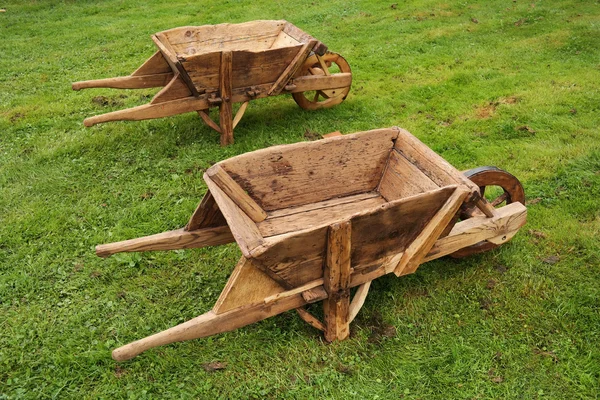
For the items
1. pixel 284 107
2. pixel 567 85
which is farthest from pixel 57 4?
pixel 567 85

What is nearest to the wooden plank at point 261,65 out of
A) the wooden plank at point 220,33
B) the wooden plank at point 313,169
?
the wooden plank at point 220,33

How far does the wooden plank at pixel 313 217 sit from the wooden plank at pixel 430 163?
0.44 metres

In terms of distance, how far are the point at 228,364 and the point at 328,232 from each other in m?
1.19

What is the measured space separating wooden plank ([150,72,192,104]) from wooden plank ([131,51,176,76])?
836 millimetres

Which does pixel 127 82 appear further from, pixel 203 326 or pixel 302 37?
pixel 203 326

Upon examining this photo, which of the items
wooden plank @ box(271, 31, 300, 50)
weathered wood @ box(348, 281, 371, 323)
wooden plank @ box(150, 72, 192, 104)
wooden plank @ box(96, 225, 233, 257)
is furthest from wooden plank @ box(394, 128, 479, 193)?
wooden plank @ box(271, 31, 300, 50)

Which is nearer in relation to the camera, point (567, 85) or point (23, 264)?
point (23, 264)

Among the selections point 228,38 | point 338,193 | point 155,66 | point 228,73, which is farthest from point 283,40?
point 338,193

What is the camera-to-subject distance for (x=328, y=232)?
9.32 ft

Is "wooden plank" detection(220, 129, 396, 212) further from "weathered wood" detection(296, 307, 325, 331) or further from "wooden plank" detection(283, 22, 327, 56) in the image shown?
"wooden plank" detection(283, 22, 327, 56)

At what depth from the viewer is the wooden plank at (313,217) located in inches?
141

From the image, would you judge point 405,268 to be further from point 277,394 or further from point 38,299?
point 38,299

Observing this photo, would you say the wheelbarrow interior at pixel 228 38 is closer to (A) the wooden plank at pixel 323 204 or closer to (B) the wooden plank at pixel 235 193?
(A) the wooden plank at pixel 323 204

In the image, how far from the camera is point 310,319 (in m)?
3.28
